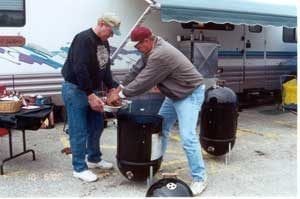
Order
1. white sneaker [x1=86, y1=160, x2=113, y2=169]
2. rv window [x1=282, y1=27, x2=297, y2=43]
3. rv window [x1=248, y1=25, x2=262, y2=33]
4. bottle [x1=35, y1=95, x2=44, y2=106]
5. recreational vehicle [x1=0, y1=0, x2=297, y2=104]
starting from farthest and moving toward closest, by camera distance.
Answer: rv window [x1=282, y1=27, x2=297, y2=43] → rv window [x1=248, y1=25, x2=262, y2=33] → recreational vehicle [x1=0, y1=0, x2=297, y2=104] → bottle [x1=35, y1=95, x2=44, y2=106] → white sneaker [x1=86, y1=160, x2=113, y2=169]

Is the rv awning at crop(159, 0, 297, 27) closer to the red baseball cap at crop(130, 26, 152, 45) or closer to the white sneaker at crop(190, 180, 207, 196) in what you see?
the red baseball cap at crop(130, 26, 152, 45)

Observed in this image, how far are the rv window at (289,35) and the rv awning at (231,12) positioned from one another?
6.06 feet

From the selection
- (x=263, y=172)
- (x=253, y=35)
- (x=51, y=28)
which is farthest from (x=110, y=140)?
(x=253, y=35)

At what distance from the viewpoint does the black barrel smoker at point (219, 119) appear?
222 inches

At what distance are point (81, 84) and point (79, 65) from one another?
184 mm

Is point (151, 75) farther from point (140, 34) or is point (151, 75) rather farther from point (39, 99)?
point (39, 99)

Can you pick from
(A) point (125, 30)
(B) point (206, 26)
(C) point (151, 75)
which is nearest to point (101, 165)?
(C) point (151, 75)

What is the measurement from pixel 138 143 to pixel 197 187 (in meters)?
0.73

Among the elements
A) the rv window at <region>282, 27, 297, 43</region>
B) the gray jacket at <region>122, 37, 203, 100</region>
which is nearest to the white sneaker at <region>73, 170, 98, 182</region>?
the gray jacket at <region>122, 37, 203, 100</region>

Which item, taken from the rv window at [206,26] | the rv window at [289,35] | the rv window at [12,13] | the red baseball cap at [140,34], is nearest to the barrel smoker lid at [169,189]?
the red baseball cap at [140,34]

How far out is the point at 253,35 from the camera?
10023mm

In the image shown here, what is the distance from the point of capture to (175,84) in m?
4.69

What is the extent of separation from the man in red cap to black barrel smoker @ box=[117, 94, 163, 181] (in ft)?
0.75

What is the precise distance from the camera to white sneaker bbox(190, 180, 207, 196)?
4.72 meters
